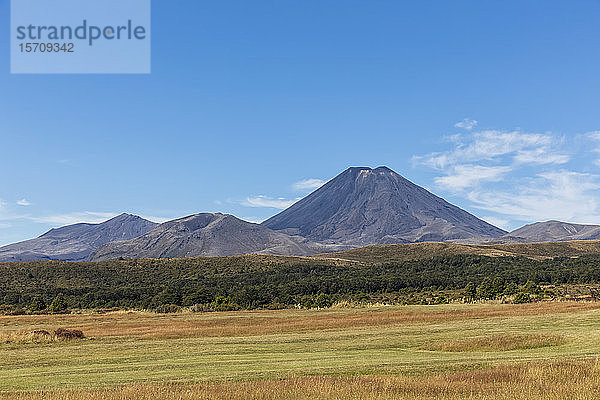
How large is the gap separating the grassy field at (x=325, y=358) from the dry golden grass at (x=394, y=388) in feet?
0.12

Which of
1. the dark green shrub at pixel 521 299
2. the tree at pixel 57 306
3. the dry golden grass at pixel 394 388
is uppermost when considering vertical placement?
the dry golden grass at pixel 394 388

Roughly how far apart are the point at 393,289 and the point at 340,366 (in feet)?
188

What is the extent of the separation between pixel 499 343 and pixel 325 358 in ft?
28.2

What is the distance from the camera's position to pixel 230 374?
20406 mm

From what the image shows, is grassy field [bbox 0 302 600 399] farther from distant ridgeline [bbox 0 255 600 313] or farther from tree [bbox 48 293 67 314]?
distant ridgeline [bbox 0 255 600 313]

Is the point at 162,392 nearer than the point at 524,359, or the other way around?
the point at 162,392

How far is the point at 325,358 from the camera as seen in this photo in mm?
24203

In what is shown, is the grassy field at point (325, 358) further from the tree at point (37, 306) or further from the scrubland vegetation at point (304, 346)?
the tree at point (37, 306)

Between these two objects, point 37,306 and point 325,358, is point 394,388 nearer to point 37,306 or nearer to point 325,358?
point 325,358

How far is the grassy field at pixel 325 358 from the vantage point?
16.3 meters

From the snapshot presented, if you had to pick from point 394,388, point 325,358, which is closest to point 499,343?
point 325,358

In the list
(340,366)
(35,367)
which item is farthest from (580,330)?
(35,367)

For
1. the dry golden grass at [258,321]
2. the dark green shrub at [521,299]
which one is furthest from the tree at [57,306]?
the dark green shrub at [521,299]

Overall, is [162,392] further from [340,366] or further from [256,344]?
[256,344]
